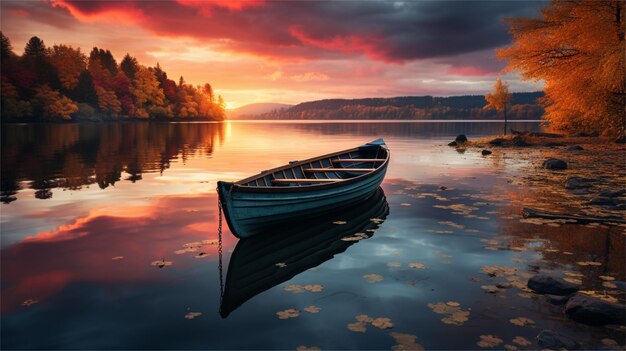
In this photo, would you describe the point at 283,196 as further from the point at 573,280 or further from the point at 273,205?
the point at 573,280

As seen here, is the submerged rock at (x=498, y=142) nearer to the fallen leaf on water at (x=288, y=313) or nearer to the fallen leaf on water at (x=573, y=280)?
the fallen leaf on water at (x=573, y=280)

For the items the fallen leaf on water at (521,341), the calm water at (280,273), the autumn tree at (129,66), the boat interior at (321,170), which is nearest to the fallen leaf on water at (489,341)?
the calm water at (280,273)

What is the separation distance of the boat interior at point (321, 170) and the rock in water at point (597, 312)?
7610 millimetres

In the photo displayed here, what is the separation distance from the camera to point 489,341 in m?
5.88

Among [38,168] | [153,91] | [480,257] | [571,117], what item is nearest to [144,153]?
[38,168]

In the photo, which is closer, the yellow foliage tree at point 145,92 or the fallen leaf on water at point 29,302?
the fallen leaf on water at point 29,302

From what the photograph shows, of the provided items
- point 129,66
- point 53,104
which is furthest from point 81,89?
point 129,66

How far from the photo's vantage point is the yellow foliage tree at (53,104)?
276ft

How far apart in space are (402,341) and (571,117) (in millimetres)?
39721

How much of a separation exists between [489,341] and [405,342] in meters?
1.20

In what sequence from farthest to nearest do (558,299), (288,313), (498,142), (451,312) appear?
1. (498,142)
2. (558,299)
3. (288,313)
4. (451,312)

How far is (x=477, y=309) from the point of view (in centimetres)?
687

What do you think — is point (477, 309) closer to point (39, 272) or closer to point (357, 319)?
point (357, 319)

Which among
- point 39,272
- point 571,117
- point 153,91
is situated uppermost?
point 153,91
